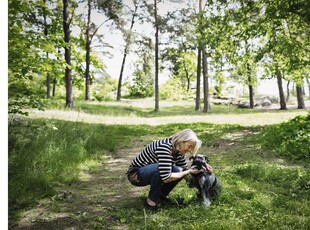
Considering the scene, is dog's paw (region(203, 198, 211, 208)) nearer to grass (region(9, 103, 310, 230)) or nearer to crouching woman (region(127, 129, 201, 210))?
grass (region(9, 103, 310, 230))

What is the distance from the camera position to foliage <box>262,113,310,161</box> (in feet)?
25.2

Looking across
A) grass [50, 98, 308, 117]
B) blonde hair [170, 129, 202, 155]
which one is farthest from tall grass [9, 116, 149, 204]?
grass [50, 98, 308, 117]

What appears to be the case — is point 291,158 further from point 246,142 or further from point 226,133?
point 226,133

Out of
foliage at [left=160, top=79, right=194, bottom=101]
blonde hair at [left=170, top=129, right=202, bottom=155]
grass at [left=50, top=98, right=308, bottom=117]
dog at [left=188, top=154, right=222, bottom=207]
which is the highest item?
foliage at [left=160, top=79, right=194, bottom=101]

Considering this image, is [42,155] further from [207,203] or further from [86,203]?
[207,203]

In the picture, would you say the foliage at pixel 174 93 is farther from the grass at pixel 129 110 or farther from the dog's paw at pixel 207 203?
the dog's paw at pixel 207 203

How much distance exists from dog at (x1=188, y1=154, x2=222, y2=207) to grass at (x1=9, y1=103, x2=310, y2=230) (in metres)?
0.13

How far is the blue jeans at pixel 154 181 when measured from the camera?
4695 millimetres

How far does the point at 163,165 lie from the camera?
14.7 feet

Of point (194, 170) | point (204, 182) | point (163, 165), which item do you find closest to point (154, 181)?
point (163, 165)

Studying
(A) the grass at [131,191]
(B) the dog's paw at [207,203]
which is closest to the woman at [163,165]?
(A) the grass at [131,191]

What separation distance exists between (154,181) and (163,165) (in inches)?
15.8

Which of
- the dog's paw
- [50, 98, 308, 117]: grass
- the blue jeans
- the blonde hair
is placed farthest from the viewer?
[50, 98, 308, 117]: grass

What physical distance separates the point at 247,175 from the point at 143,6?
83.7 ft
